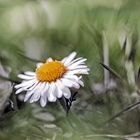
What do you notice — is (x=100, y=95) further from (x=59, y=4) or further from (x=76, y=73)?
(x=59, y=4)

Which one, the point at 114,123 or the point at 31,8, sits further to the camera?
the point at 31,8

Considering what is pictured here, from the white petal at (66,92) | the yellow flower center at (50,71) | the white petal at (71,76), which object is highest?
the yellow flower center at (50,71)

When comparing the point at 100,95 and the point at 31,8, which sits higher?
the point at 31,8

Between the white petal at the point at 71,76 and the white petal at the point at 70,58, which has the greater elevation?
the white petal at the point at 70,58

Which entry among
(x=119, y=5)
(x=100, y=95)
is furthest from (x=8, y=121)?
(x=119, y=5)
